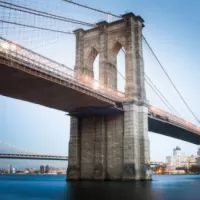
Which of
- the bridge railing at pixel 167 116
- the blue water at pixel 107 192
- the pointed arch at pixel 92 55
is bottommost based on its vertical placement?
the blue water at pixel 107 192

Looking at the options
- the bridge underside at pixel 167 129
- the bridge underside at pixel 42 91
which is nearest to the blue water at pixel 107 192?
the bridge underside at pixel 42 91

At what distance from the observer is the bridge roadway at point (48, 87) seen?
2817cm

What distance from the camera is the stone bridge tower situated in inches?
1597

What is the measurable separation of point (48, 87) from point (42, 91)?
1430 millimetres

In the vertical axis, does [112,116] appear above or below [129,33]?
below

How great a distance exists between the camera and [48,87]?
3334 cm

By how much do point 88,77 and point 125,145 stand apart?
33.1 feet

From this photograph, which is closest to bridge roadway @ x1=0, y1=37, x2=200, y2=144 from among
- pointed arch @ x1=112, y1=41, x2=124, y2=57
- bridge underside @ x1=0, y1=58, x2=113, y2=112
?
bridge underside @ x1=0, y1=58, x2=113, y2=112

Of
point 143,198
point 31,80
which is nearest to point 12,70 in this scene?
point 31,80

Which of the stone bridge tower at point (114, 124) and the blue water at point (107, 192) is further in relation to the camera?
the stone bridge tower at point (114, 124)

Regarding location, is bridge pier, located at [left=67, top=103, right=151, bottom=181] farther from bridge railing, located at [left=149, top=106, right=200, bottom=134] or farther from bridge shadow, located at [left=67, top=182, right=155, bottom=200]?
bridge shadow, located at [left=67, top=182, right=155, bottom=200]

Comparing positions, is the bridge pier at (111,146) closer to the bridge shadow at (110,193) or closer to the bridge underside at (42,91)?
the bridge underside at (42,91)

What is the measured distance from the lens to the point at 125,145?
40.5m

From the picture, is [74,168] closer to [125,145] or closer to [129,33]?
[125,145]
